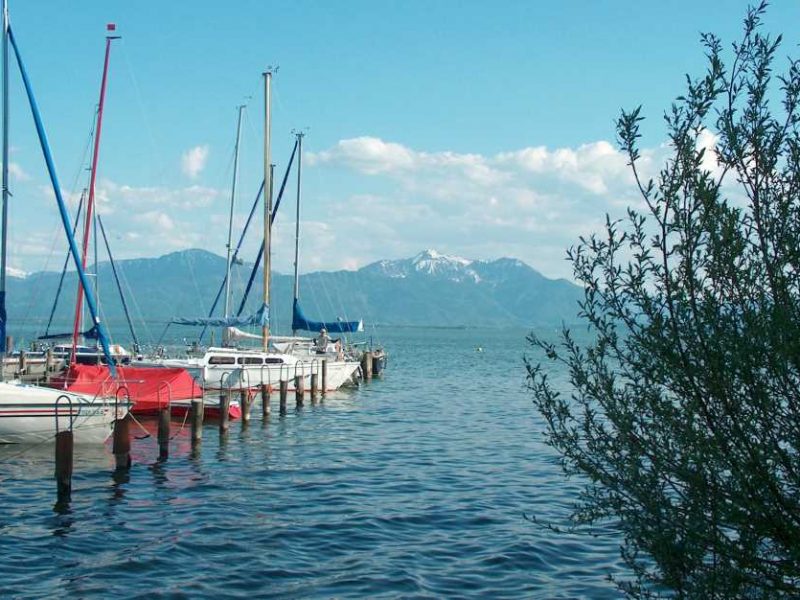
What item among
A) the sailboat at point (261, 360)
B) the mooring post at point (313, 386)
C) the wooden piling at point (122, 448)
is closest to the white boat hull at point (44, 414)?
the wooden piling at point (122, 448)

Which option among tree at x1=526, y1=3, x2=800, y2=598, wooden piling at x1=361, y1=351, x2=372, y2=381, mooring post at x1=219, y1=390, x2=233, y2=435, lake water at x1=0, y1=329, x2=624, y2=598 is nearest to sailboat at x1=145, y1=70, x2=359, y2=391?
mooring post at x1=219, y1=390, x2=233, y2=435

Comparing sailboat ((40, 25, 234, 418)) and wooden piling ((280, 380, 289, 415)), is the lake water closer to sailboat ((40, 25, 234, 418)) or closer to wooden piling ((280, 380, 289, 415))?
sailboat ((40, 25, 234, 418))

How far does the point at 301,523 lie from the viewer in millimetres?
16516

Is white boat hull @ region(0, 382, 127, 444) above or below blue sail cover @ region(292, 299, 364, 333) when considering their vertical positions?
below

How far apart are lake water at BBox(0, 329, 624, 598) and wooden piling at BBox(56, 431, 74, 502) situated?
0.30 metres

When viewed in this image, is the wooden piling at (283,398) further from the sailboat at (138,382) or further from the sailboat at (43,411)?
the sailboat at (43,411)

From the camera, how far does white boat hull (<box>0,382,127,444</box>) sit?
2195 cm

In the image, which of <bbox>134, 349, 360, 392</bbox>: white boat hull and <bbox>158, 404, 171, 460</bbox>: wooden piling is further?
<bbox>134, 349, 360, 392</bbox>: white boat hull

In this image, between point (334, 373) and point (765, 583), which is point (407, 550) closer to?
point (765, 583)

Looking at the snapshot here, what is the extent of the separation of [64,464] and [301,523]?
5052 mm

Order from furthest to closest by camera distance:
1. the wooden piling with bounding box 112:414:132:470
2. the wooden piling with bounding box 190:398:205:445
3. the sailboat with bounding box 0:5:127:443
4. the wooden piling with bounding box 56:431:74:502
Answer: the wooden piling with bounding box 190:398:205:445 → the sailboat with bounding box 0:5:127:443 → the wooden piling with bounding box 112:414:132:470 → the wooden piling with bounding box 56:431:74:502

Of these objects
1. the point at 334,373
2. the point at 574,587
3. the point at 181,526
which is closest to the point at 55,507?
the point at 181,526

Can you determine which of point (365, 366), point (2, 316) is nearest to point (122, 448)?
point (2, 316)

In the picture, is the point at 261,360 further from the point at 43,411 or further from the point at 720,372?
the point at 720,372
